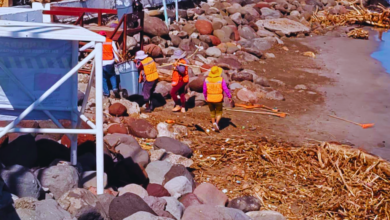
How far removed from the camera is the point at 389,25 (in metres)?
27.5

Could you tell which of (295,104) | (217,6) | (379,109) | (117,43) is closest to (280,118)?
(295,104)

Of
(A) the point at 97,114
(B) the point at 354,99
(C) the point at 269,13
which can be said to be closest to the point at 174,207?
(A) the point at 97,114

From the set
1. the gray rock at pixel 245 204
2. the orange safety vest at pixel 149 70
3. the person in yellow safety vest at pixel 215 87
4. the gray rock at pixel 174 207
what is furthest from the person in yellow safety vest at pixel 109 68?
the gray rock at pixel 174 207

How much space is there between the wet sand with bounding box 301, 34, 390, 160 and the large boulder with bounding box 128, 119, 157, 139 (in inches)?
126

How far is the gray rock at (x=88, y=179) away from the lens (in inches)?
229

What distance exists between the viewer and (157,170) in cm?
709

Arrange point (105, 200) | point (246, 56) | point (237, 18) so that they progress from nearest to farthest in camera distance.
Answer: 1. point (105, 200)
2. point (246, 56)
3. point (237, 18)

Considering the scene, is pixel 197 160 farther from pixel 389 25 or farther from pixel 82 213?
pixel 389 25

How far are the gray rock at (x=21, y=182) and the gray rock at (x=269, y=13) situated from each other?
20.7 metres

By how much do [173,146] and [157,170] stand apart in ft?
3.47

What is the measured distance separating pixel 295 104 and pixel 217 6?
40.8 ft

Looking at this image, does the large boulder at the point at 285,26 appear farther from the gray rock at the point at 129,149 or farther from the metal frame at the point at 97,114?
the metal frame at the point at 97,114

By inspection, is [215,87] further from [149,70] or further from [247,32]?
[247,32]

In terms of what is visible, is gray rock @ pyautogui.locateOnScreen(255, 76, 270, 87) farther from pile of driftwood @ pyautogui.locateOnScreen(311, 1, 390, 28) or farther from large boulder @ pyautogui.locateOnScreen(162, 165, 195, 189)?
pile of driftwood @ pyautogui.locateOnScreen(311, 1, 390, 28)
